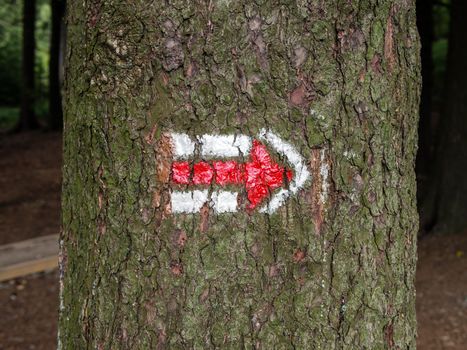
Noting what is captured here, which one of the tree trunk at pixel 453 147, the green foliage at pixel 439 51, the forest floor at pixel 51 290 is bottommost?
the forest floor at pixel 51 290

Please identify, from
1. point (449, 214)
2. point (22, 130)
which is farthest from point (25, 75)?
point (449, 214)

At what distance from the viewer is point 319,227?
1.58 meters

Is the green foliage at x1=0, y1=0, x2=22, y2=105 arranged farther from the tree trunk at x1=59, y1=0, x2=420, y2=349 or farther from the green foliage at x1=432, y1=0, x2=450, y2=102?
the tree trunk at x1=59, y1=0, x2=420, y2=349

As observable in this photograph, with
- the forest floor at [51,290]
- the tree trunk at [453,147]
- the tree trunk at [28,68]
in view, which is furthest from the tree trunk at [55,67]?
the tree trunk at [453,147]

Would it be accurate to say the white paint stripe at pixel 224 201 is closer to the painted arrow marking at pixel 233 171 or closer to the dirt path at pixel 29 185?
the painted arrow marking at pixel 233 171

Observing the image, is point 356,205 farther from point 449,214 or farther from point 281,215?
point 449,214

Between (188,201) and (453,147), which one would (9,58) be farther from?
(188,201)

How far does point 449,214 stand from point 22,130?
543 inches

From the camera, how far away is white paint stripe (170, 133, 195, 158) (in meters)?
1.52

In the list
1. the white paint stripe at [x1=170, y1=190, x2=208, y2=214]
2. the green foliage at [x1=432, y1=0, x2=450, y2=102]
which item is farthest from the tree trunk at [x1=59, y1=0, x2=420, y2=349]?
the green foliage at [x1=432, y1=0, x2=450, y2=102]

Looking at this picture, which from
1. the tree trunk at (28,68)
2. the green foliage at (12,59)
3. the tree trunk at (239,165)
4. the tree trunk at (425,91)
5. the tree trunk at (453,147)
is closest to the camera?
the tree trunk at (239,165)

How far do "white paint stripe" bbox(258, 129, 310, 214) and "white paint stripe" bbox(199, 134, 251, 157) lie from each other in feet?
0.15

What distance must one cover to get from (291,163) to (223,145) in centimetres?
18

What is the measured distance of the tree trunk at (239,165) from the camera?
150 cm
